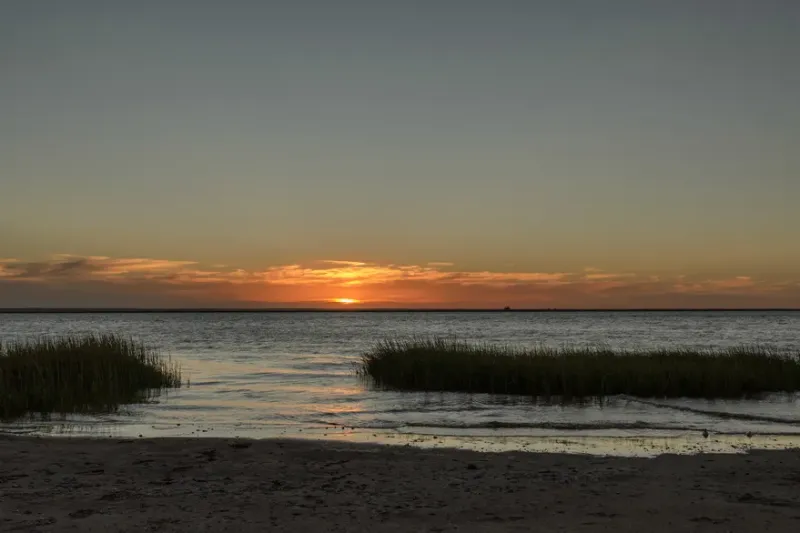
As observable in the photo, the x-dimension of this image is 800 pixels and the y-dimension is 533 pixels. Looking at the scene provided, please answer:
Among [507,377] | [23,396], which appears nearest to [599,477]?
[507,377]

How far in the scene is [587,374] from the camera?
1074 inches

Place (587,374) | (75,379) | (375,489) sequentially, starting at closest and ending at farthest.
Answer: (375,489), (75,379), (587,374)

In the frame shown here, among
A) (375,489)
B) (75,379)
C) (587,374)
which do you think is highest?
(75,379)

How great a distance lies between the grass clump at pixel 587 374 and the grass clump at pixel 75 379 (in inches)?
398

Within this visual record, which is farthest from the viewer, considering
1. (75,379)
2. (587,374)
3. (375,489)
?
(587,374)

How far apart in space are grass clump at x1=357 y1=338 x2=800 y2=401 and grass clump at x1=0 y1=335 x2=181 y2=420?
33.2ft

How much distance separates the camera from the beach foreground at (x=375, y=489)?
923 cm

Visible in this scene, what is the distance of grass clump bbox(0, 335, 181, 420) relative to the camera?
72.9 feet

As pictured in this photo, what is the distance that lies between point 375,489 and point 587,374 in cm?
1791

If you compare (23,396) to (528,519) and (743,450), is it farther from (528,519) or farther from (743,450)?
(743,450)

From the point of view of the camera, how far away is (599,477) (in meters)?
12.1

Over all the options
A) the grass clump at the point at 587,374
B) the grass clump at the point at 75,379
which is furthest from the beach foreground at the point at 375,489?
the grass clump at the point at 587,374

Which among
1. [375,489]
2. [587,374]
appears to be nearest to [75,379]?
[375,489]

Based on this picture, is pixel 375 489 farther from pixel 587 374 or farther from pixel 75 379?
pixel 587 374
